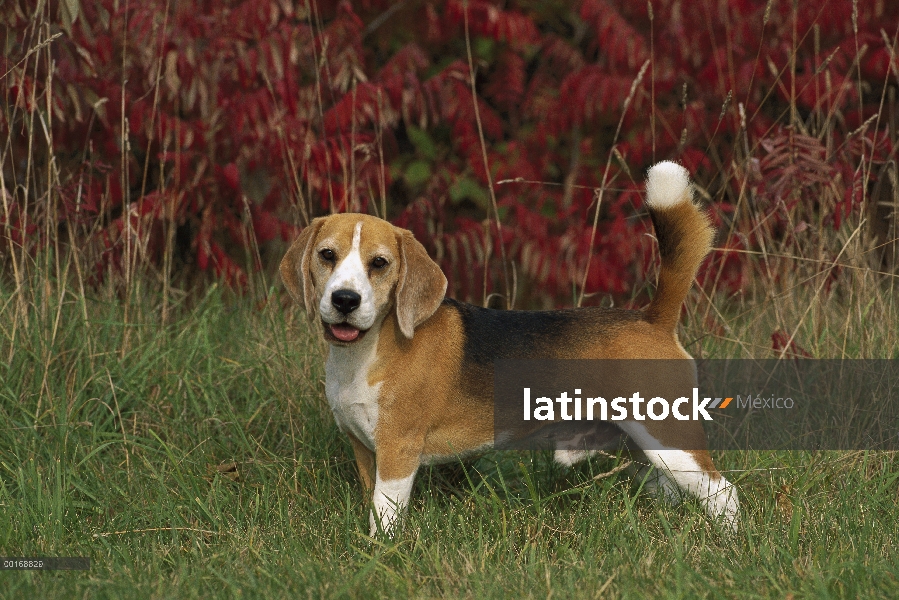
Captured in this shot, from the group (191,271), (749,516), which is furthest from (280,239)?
(749,516)

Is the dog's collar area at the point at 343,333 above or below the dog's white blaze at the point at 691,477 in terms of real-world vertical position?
above

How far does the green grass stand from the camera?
3.27 meters

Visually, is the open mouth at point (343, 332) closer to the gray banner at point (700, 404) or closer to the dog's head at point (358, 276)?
the dog's head at point (358, 276)

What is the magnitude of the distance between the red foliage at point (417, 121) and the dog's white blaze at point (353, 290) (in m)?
1.58

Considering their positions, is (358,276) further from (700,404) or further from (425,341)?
(700,404)

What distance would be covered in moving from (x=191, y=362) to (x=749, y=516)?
267 cm

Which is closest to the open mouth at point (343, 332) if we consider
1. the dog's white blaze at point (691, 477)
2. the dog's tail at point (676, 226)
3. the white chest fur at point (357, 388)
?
the white chest fur at point (357, 388)

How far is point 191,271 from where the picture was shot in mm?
6891

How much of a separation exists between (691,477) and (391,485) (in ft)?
3.73

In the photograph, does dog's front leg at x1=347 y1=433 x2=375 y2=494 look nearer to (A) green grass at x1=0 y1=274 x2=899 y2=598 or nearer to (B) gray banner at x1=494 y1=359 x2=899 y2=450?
(A) green grass at x1=0 y1=274 x2=899 y2=598

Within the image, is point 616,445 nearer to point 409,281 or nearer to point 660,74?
point 409,281

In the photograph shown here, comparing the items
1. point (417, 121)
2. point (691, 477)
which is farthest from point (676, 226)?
point (417, 121)

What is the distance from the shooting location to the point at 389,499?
12.0 ft

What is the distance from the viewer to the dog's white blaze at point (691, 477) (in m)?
3.82
